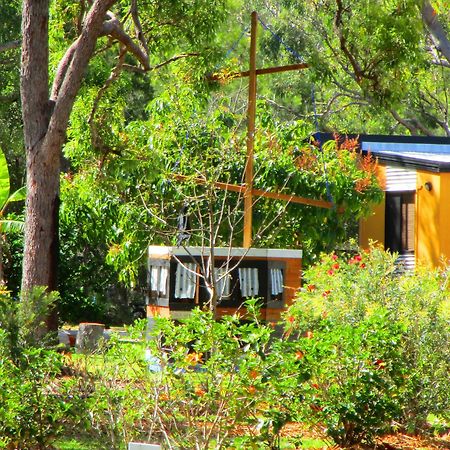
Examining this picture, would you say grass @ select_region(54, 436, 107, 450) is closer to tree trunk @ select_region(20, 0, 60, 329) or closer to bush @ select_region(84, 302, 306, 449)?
bush @ select_region(84, 302, 306, 449)

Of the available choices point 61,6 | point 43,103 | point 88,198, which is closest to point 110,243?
point 88,198

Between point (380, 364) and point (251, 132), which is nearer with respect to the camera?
point (380, 364)

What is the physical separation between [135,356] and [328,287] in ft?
11.3

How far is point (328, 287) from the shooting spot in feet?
33.3

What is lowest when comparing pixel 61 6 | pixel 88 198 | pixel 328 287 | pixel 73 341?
pixel 73 341

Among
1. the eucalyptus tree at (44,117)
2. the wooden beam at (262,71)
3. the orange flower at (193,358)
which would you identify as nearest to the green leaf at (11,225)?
the wooden beam at (262,71)

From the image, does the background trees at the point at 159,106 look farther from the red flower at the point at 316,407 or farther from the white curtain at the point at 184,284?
the red flower at the point at 316,407

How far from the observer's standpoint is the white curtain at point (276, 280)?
1273 centimetres

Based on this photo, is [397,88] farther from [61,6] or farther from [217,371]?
[217,371]

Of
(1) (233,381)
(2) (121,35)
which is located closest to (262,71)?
(2) (121,35)

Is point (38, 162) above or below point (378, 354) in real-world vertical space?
above

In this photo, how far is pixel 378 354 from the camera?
8.27 m

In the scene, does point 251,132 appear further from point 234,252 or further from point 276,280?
point 276,280

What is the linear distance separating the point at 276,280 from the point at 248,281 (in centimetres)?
40
